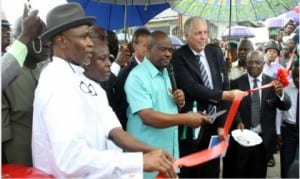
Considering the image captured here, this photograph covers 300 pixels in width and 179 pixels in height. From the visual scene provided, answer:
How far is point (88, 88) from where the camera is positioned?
2039 millimetres

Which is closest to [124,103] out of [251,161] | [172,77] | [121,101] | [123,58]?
[121,101]

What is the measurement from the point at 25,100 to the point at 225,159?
3158 mm

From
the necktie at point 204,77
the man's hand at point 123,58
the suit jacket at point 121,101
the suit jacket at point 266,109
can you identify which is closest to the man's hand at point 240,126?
the suit jacket at point 266,109

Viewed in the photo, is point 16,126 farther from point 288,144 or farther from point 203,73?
point 288,144

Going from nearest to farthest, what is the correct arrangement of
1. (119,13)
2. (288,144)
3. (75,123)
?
1. (75,123)
2. (288,144)
3. (119,13)

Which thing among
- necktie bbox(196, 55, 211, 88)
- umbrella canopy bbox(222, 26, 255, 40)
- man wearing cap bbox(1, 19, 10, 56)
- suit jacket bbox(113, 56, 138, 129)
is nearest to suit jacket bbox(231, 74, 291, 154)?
necktie bbox(196, 55, 211, 88)

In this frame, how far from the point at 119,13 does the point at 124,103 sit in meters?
2.48

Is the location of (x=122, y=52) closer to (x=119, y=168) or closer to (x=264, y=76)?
(x=264, y=76)

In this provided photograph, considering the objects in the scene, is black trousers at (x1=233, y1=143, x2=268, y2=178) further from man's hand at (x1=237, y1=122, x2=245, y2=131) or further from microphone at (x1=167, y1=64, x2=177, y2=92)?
microphone at (x1=167, y1=64, x2=177, y2=92)

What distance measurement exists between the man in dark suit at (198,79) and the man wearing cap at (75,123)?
177 centimetres

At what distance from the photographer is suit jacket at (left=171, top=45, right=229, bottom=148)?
12.6 feet

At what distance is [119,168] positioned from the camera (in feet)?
5.84

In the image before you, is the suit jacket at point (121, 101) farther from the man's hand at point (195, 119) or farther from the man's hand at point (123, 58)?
the man's hand at point (123, 58)

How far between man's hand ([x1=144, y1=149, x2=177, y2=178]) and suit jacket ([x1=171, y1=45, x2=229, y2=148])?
2.01 metres
